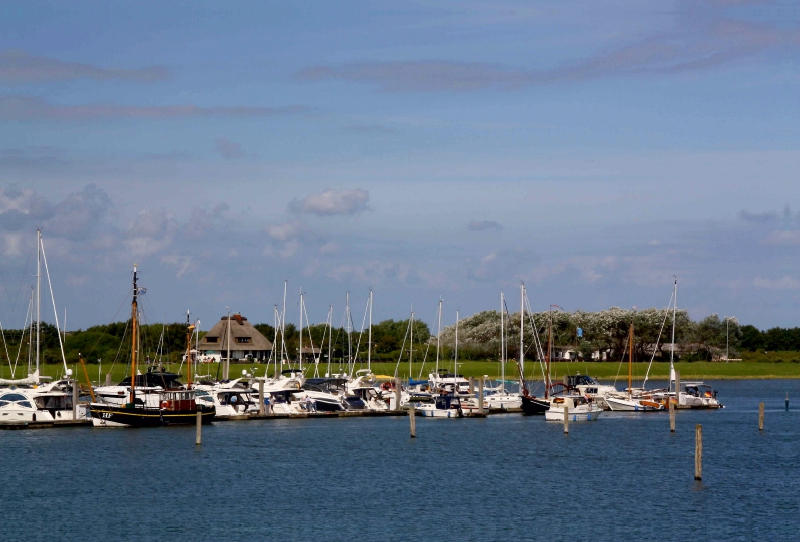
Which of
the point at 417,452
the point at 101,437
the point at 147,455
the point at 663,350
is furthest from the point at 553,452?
the point at 663,350

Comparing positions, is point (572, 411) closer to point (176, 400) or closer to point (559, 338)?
point (176, 400)

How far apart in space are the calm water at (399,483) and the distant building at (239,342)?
98807 mm

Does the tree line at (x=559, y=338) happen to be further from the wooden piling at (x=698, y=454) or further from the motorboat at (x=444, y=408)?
the wooden piling at (x=698, y=454)

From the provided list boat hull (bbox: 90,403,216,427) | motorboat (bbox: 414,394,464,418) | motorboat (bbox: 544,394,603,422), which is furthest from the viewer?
motorboat (bbox: 414,394,464,418)

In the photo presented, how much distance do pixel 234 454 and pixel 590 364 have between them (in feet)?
378

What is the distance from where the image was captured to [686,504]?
2147 inches

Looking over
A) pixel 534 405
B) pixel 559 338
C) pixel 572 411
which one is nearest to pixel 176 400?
pixel 534 405

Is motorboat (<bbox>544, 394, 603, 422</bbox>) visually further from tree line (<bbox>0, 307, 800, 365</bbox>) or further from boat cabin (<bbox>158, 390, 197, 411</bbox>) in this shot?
tree line (<bbox>0, 307, 800, 365</bbox>)

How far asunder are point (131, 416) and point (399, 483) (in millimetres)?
28698

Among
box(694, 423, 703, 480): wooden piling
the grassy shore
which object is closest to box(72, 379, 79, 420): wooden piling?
box(694, 423, 703, 480): wooden piling

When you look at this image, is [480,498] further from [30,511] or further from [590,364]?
[590,364]

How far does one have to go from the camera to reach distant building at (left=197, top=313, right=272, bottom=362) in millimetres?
191500

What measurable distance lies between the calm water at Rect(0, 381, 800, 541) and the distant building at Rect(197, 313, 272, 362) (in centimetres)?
9881

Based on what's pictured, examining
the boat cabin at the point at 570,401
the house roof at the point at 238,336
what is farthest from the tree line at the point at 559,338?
the boat cabin at the point at 570,401
